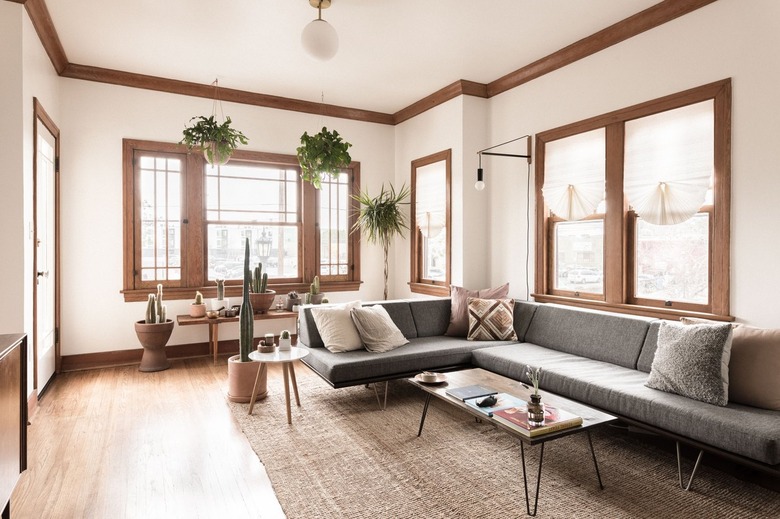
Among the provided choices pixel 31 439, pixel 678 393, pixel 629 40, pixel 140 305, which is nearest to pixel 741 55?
pixel 629 40

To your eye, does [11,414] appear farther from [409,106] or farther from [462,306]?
[409,106]

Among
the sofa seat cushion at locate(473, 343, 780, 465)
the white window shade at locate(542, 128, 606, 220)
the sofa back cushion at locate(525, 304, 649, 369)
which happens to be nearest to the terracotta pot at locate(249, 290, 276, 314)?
the sofa seat cushion at locate(473, 343, 780, 465)

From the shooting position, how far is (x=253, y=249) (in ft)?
18.5

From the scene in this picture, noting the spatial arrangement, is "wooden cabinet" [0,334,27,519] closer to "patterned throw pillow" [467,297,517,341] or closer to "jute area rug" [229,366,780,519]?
"jute area rug" [229,366,780,519]

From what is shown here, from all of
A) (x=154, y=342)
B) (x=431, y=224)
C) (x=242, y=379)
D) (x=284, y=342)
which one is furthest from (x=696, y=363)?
(x=154, y=342)

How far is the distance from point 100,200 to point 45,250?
Answer: 850 mm

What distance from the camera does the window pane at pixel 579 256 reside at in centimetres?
404

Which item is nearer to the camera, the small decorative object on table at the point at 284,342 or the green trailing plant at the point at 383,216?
the small decorative object on table at the point at 284,342

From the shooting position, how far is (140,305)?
198 inches

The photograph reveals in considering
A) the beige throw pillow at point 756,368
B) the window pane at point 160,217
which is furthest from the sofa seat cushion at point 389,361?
the window pane at point 160,217

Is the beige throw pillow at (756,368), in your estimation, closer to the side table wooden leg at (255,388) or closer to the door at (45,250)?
the side table wooden leg at (255,388)

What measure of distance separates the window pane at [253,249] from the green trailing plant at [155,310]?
2.14ft

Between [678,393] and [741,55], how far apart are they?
2136 mm

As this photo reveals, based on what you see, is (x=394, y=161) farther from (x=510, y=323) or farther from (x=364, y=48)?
(x=510, y=323)
